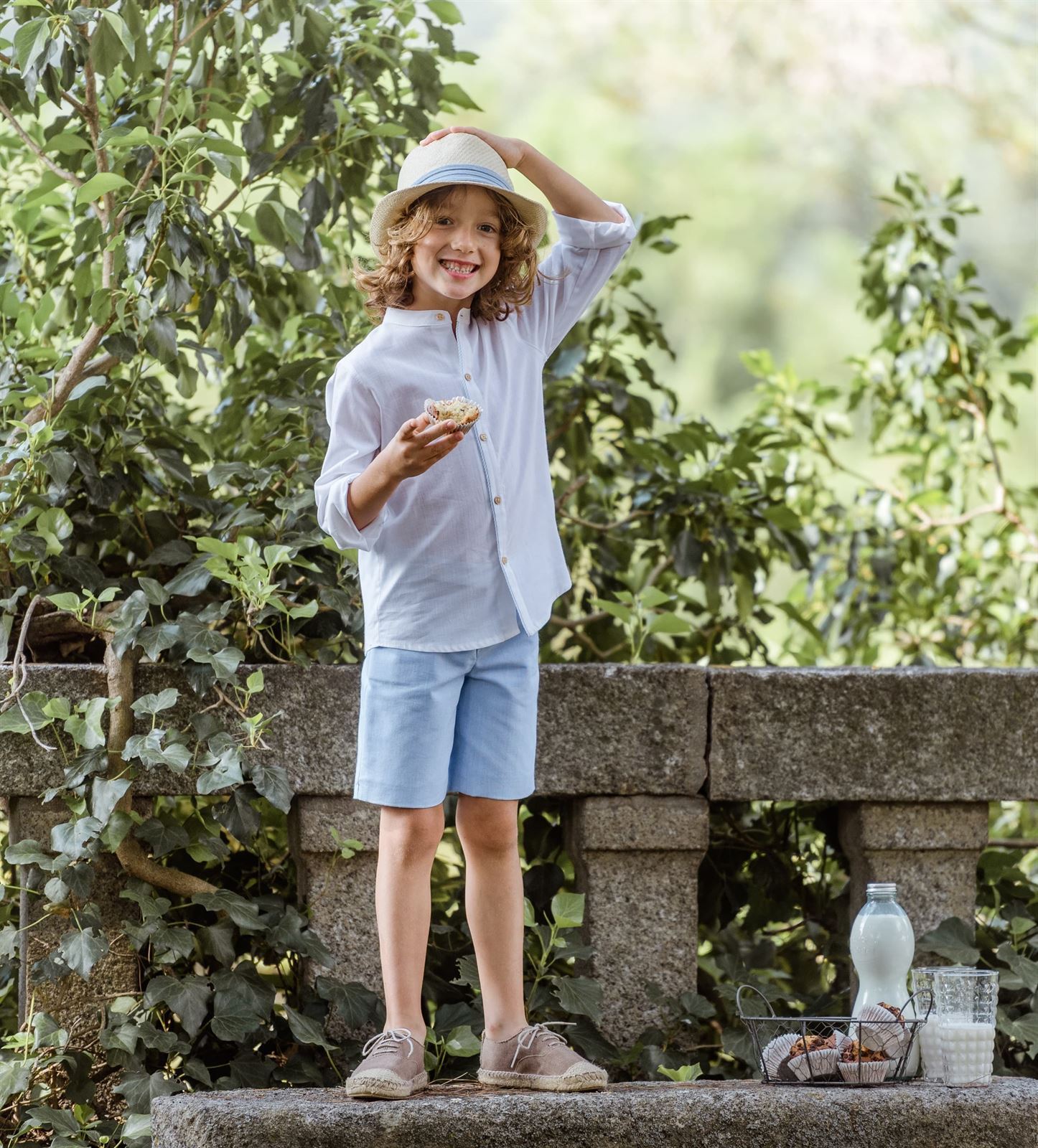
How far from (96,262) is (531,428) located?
1026mm

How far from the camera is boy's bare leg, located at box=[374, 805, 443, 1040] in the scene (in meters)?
1.93

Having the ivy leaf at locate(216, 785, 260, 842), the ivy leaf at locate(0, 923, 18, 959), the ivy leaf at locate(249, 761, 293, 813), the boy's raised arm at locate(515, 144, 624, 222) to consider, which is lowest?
the ivy leaf at locate(0, 923, 18, 959)

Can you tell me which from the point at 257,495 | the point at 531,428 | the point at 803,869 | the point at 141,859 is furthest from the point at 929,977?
the point at 257,495

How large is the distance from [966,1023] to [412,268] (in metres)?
1.39

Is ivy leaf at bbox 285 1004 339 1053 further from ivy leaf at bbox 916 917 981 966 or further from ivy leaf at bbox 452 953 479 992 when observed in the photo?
ivy leaf at bbox 916 917 981 966

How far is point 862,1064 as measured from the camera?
76.6 inches

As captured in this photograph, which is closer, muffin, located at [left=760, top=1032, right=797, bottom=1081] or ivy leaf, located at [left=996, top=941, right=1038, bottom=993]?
muffin, located at [left=760, top=1032, right=797, bottom=1081]

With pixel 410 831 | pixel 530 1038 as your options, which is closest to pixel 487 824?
pixel 410 831

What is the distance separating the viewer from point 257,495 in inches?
97.6

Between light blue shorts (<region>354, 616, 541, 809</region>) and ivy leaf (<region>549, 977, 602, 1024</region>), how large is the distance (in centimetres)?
40

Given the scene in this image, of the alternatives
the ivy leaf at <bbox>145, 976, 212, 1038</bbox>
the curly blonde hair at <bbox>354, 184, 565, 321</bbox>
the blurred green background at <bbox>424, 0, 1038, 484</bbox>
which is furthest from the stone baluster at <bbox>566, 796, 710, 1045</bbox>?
the blurred green background at <bbox>424, 0, 1038, 484</bbox>

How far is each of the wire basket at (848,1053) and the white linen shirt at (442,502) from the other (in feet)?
2.37

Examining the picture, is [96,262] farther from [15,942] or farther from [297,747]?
[15,942]

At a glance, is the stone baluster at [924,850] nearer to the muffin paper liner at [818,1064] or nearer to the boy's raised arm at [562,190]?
the muffin paper liner at [818,1064]
